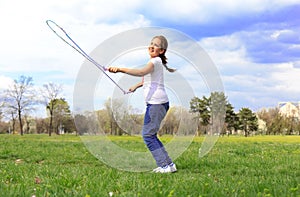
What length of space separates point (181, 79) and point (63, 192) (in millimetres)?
4031

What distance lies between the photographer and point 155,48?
7676 millimetres

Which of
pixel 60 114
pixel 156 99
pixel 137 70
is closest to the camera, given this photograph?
pixel 137 70

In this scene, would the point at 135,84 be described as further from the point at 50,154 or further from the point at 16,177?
the point at 50,154

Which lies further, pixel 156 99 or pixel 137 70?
pixel 156 99

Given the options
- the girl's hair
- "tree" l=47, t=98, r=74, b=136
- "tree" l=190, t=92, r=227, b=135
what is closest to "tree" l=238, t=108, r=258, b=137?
"tree" l=47, t=98, r=74, b=136

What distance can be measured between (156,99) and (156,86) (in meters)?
0.26

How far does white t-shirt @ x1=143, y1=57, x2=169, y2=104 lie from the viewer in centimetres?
750

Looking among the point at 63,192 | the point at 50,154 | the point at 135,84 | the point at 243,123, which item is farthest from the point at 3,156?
the point at 243,123

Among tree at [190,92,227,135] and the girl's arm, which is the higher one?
the girl's arm

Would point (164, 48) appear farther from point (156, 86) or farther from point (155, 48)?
point (156, 86)

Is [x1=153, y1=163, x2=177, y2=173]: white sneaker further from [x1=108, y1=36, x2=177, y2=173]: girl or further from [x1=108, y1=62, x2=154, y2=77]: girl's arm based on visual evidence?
[x1=108, y1=62, x2=154, y2=77]: girl's arm

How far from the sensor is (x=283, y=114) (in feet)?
292

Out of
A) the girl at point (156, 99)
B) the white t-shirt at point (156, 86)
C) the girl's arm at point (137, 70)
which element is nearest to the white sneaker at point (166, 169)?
the girl at point (156, 99)

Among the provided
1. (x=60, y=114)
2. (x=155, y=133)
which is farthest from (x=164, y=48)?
(x=60, y=114)
